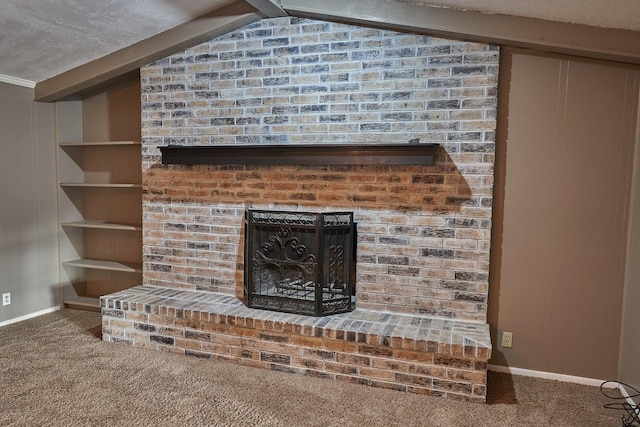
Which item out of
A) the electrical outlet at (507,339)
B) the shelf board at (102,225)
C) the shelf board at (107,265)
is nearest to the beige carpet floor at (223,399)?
the electrical outlet at (507,339)

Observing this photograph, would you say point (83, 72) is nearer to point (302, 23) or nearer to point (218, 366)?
point (302, 23)

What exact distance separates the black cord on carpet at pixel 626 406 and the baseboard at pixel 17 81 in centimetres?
511

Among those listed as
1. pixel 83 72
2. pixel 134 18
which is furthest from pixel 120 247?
pixel 134 18

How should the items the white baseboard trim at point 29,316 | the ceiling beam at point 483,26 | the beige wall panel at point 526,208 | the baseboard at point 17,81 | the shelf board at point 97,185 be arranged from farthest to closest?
the shelf board at point 97,185 < the white baseboard trim at point 29,316 < the baseboard at point 17,81 < the beige wall panel at point 526,208 < the ceiling beam at point 483,26

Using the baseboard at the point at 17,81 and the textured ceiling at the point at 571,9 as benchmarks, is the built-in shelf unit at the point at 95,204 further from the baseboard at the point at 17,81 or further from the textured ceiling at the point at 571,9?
the textured ceiling at the point at 571,9

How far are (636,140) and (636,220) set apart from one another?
501 millimetres

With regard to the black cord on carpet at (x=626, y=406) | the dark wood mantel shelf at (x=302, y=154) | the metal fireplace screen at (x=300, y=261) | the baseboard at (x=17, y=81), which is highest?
the baseboard at (x=17, y=81)

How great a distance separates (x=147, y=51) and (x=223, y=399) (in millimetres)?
2753

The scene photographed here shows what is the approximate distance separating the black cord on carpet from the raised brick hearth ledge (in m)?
0.75

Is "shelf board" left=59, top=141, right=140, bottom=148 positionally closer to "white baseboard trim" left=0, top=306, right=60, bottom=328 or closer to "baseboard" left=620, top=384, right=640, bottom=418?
"white baseboard trim" left=0, top=306, right=60, bottom=328

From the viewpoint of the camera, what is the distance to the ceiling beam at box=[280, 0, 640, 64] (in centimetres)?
260

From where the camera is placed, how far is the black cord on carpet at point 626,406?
2.38m

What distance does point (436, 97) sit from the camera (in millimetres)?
3004

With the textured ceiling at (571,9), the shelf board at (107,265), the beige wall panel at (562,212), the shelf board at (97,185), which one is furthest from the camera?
the shelf board at (107,265)
